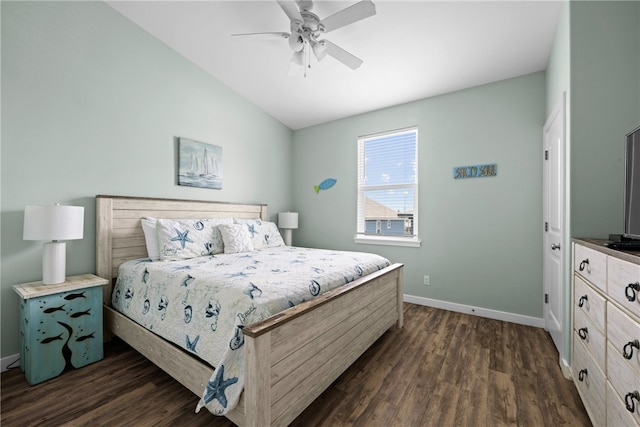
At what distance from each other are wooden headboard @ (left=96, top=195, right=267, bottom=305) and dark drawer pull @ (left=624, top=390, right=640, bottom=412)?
337 centimetres

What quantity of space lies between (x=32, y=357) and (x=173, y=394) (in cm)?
102

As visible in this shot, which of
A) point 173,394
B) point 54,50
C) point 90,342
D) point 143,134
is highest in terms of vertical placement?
point 54,50

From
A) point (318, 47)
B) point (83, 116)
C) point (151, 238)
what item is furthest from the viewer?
point (151, 238)

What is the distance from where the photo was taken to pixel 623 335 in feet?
3.52

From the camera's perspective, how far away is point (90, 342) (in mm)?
2037

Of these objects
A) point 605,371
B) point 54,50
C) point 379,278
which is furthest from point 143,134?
point 605,371

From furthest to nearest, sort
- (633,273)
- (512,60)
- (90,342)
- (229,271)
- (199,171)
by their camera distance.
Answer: (199,171) → (512,60) → (90,342) → (229,271) → (633,273)

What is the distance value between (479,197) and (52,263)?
3960mm

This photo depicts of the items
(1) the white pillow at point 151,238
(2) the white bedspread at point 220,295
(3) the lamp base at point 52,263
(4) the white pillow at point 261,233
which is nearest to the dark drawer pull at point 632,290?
(2) the white bedspread at point 220,295

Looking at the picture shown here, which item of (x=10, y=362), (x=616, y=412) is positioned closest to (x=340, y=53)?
(x=616, y=412)

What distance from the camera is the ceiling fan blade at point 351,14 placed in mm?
1723

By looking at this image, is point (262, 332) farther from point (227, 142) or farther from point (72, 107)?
point (227, 142)

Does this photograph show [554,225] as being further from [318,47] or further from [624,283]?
[318,47]

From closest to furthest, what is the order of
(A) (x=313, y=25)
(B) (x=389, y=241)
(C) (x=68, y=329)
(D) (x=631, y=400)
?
(D) (x=631, y=400) → (C) (x=68, y=329) → (A) (x=313, y=25) → (B) (x=389, y=241)
